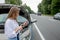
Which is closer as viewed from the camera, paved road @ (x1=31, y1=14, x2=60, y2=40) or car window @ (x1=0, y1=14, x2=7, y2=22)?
car window @ (x1=0, y1=14, x2=7, y2=22)

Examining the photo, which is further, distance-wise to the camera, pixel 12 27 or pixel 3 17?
pixel 3 17

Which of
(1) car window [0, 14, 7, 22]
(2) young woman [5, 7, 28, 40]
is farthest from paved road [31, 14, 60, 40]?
(2) young woman [5, 7, 28, 40]

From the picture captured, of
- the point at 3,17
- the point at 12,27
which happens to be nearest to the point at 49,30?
the point at 3,17

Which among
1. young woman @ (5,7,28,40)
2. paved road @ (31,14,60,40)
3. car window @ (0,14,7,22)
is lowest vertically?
paved road @ (31,14,60,40)

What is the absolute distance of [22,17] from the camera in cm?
746

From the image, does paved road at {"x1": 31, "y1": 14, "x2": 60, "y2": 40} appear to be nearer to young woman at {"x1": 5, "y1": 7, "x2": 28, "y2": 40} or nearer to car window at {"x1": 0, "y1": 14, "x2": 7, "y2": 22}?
car window at {"x1": 0, "y1": 14, "x2": 7, "y2": 22}

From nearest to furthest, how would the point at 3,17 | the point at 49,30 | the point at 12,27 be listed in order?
1. the point at 12,27
2. the point at 3,17
3. the point at 49,30

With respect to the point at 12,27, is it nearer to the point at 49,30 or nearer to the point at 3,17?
the point at 3,17

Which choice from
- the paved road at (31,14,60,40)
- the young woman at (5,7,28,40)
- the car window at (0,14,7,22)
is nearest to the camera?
the young woman at (5,7,28,40)

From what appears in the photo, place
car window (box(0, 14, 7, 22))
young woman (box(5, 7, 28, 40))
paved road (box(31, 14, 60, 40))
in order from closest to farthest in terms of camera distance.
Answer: young woman (box(5, 7, 28, 40)), car window (box(0, 14, 7, 22)), paved road (box(31, 14, 60, 40))

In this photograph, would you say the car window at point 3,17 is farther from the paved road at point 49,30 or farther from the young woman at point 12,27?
the paved road at point 49,30

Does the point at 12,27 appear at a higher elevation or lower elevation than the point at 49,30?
higher

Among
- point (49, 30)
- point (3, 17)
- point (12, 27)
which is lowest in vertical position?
point (49, 30)

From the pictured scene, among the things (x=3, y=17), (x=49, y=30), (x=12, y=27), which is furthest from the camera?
(x=49, y=30)
